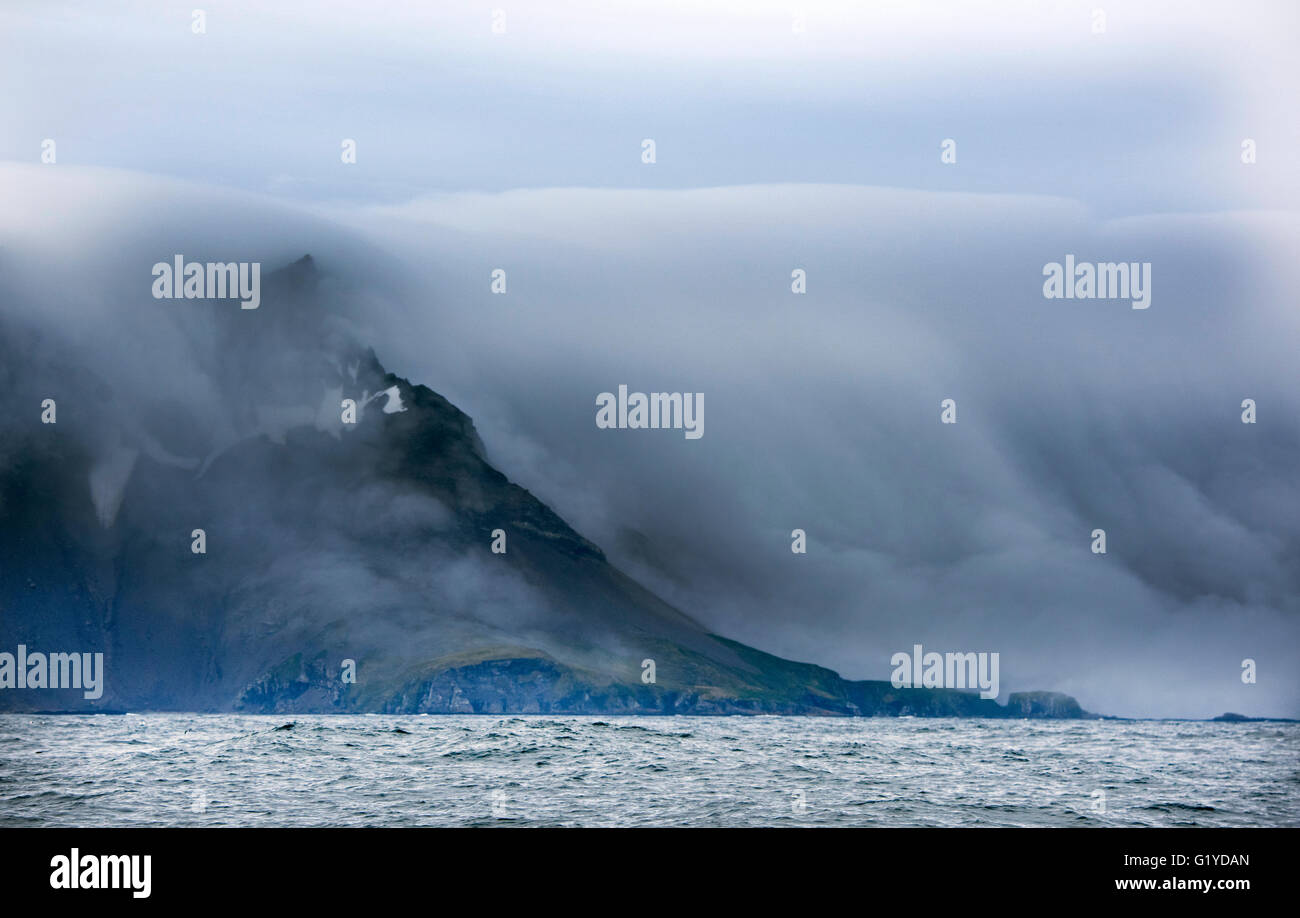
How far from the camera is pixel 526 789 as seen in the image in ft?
233

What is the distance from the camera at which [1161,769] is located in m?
116

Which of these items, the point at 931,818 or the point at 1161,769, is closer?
the point at 931,818
